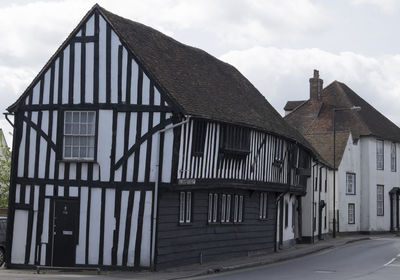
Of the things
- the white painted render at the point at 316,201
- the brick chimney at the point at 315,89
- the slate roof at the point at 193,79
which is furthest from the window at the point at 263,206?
the brick chimney at the point at 315,89

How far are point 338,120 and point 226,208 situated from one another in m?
29.6

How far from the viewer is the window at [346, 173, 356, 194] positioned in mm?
51344

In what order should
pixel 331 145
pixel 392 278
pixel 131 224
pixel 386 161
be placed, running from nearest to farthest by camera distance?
pixel 392 278
pixel 131 224
pixel 331 145
pixel 386 161

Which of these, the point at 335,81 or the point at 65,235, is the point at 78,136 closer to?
the point at 65,235

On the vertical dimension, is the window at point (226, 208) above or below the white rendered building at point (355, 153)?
below

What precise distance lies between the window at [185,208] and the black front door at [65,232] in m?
3.52

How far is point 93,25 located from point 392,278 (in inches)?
492

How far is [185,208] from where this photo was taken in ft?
76.8

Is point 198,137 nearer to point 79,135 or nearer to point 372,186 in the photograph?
point 79,135

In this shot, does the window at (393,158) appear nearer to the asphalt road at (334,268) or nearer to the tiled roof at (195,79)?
the asphalt road at (334,268)

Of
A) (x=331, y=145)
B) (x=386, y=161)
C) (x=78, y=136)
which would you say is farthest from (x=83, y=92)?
(x=386, y=161)

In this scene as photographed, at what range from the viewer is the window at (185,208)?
75.8 feet

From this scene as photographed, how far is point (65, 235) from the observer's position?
72.7 feet

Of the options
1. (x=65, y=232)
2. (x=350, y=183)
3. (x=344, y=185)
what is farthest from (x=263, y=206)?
(x=350, y=183)
